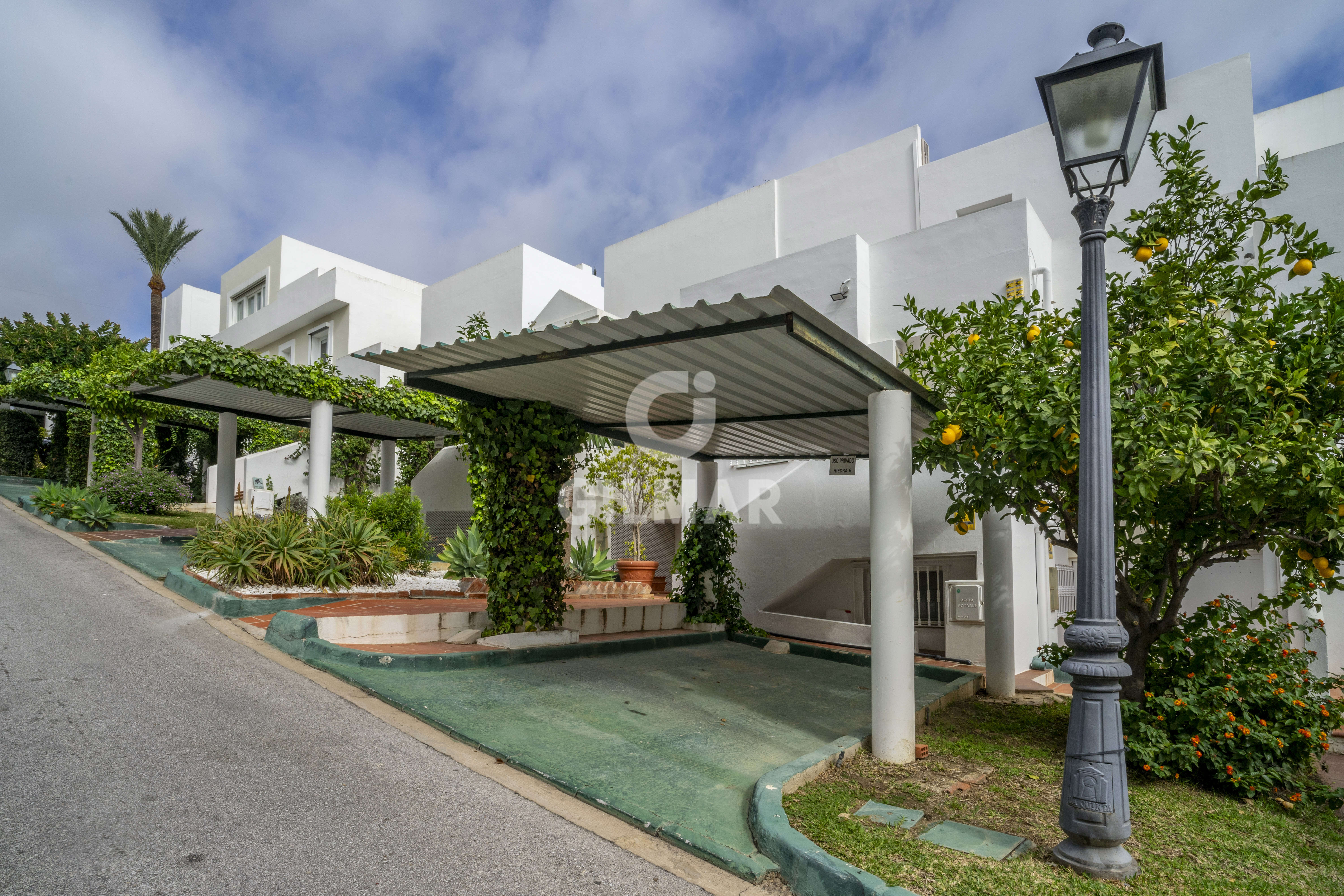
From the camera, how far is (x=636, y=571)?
12055 millimetres

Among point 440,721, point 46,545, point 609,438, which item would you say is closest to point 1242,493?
point 440,721

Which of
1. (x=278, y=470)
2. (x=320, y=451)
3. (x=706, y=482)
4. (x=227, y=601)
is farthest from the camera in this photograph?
(x=278, y=470)

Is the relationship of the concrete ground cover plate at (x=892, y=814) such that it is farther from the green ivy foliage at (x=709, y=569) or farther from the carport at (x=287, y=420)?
the carport at (x=287, y=420)

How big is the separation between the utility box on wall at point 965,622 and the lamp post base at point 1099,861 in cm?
580

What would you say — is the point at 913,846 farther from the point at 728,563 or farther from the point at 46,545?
the point at 46,545

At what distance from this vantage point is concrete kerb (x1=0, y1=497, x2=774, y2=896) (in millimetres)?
3145

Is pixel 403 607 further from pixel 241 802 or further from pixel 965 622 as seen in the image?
pixel 965 622

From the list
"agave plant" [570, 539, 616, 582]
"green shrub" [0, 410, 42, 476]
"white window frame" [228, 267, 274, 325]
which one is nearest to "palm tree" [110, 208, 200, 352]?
"white window frame" [228, 267, 274, 325]

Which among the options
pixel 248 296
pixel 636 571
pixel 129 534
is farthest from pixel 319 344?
pixel 636 571

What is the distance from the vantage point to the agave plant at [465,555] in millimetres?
10820

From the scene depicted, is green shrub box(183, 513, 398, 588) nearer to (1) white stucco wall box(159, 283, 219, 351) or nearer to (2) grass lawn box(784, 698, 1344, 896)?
(2) grass lawn box(784, 698, 1344, 896)

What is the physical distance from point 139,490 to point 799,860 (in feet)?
59.6

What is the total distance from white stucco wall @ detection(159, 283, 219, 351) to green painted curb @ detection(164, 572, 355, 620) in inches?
1021

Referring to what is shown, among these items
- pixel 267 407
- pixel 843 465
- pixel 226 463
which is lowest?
pixel 843 465
